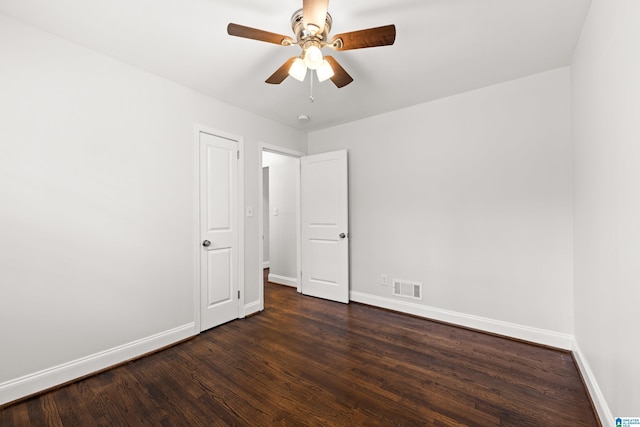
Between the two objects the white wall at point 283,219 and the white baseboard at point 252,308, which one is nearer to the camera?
the white baseboard at point 252,308

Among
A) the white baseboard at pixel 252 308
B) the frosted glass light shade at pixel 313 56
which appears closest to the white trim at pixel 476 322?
the white baseboard at pixel 252 308

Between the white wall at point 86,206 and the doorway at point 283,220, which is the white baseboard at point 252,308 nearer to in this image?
the white wall at point 86,206

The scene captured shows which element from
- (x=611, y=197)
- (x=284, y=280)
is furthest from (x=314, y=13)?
(x=284, y=280)

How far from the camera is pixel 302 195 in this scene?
4109 millimetres

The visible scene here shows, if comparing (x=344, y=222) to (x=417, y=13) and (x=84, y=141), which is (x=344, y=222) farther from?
(x=84, y=141)

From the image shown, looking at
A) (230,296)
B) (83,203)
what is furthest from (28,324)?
(230,296)

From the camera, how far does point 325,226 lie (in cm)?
384

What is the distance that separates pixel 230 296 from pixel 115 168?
175 cm

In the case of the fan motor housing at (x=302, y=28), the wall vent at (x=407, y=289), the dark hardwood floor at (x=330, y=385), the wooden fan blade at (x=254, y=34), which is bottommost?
the dark hardwood floor at (x=330, y=385)

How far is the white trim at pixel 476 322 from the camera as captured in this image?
243 centimetres

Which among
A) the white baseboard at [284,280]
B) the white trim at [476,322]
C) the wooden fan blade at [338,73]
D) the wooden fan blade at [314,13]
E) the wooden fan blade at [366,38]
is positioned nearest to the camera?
the wooden fan blade at [314,13]

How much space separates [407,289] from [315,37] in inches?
113

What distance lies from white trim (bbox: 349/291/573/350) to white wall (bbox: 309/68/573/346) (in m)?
0.01

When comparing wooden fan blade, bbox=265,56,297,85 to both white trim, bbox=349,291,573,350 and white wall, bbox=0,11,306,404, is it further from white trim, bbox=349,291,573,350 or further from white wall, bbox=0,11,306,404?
white trim, bbox=349,291,573,350
